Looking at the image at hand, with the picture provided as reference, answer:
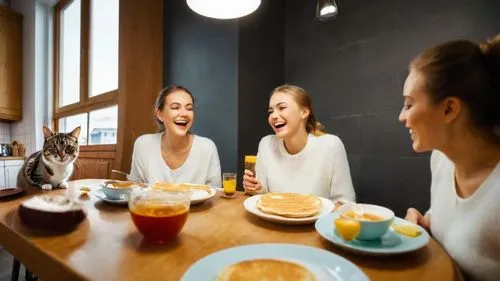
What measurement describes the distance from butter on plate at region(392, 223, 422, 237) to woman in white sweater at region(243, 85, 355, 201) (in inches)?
27.2

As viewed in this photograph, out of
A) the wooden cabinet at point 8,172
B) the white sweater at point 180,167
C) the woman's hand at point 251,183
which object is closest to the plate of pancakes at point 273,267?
the woman's hand at point 251,183

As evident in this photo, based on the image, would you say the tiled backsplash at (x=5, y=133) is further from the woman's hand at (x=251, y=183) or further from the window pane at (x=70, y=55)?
the woman's hand at (x=251, y=183)

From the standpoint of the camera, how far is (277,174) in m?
1.57

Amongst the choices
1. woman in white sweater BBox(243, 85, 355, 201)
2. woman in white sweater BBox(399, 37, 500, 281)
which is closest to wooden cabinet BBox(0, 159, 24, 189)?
woman in white sweater BBox(243, 85, 355, 201)

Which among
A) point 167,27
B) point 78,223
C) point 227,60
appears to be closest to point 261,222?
point 78,223

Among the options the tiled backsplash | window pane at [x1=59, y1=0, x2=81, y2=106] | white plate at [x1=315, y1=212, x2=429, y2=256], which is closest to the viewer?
white plate at [x1=315, y1=212, x2=429, y2=256]

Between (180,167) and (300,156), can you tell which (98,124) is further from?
(300,156)

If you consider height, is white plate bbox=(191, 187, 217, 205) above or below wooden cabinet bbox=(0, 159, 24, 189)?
above

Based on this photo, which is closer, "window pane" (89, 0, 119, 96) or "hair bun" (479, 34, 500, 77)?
"hair bun" (479, 34, 500, 77)

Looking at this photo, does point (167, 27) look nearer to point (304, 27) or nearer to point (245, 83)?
point (245, 83)

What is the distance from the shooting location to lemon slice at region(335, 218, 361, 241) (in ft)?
1.95

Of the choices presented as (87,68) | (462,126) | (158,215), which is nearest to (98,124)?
(87,68)

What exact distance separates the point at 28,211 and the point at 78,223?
129 mm

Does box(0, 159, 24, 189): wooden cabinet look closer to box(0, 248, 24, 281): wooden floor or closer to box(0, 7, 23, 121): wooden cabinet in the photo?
box(0, 7, 23, 121): wooden cabinet
